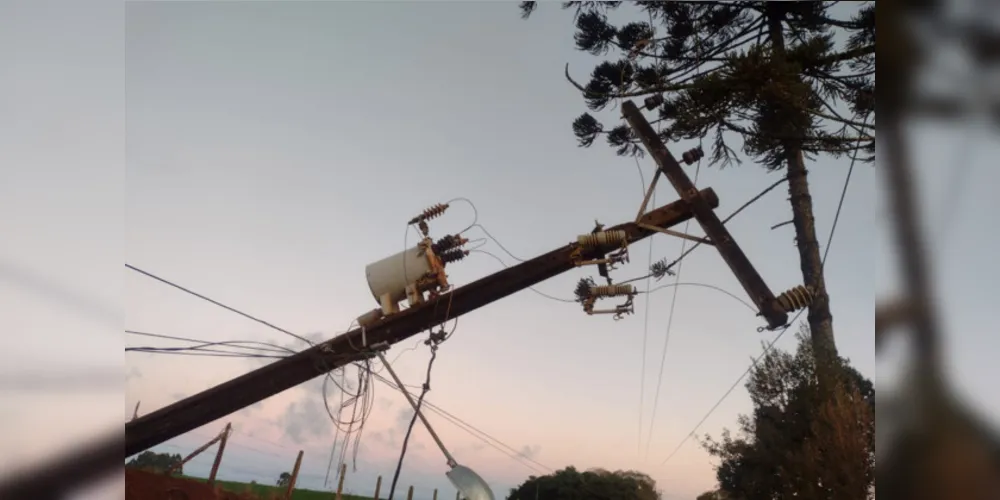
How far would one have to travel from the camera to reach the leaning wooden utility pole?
3924 millimetres

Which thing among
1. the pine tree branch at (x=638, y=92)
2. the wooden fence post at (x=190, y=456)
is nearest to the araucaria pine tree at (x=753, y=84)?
the pine tree branch at (x=638, y=92)

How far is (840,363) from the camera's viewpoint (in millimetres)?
8008

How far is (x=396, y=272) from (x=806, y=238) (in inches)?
237

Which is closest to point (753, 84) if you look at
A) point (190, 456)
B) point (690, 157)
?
point (690, 157)

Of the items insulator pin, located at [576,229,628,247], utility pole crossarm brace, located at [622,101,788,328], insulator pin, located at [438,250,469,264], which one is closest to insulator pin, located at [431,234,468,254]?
insulator pin, located at [438,250,469,264]

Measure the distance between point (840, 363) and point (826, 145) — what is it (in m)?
2.93

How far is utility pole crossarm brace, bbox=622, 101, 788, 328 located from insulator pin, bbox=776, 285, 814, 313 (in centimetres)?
4

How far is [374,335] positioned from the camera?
430 cm

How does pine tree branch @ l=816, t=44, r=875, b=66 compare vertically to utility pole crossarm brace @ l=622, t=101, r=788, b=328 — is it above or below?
Result: above

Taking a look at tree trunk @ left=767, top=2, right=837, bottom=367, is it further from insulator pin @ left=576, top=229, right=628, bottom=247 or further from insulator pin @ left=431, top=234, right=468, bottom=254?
insulator pin @ left=431, top=234, right=468, bottom=254

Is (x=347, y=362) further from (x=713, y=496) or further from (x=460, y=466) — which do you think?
(x=713, y=496)

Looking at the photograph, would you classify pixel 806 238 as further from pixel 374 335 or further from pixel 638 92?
pixel 374 335

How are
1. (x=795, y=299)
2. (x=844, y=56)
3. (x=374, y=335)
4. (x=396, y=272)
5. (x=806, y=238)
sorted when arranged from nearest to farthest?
(x=795, y=299) → (x=374, y=335) → (x=396, y=272) → (x=844, y=56) → (x=806, y=238)

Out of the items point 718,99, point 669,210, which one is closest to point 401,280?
point 669,210
